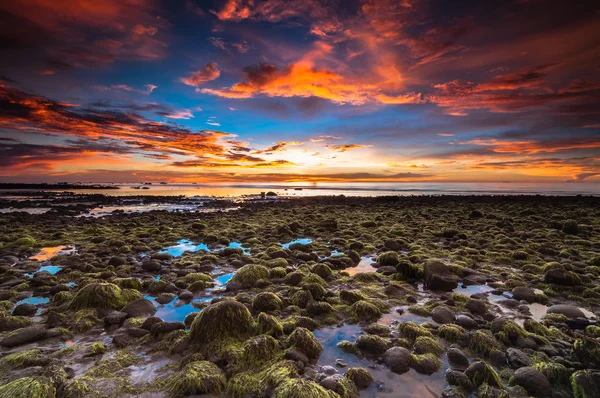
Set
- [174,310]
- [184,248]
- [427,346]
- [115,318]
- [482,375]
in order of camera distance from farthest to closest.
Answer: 1. [184,248]
2. [174,310]
3. [115,318]
4. [427,346]
5. [482,375]

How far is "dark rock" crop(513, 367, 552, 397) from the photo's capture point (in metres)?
3.97

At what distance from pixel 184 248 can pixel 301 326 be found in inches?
399

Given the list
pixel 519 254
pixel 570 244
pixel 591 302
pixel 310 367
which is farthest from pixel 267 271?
pixel 570 244

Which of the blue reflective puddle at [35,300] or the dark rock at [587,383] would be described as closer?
the dark rock at [587,383]

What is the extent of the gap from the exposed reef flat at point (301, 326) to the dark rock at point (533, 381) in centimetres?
2

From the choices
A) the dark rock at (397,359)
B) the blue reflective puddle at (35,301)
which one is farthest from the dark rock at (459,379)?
the blue reflective puddle at (35,301)

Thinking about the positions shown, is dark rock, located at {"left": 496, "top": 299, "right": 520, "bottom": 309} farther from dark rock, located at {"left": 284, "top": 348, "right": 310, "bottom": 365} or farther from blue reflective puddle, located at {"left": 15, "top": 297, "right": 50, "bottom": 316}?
blue reflective puddle, located at {"left": 15, "top": 297, "right": 50, "bottom": 316}

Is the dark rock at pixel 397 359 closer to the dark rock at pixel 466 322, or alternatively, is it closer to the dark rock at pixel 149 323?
the dark rock at pixel 466 322

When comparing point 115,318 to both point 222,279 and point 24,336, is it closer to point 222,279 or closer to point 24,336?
point 24,336

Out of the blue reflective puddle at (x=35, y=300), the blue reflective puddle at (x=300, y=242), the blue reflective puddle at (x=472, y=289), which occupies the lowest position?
the blue reflective puddle at (x=35, y=300)

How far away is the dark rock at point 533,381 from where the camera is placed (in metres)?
3.97

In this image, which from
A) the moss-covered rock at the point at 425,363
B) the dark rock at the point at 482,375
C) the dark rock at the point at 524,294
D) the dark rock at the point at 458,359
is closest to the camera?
the dark rock at the point at 482,375

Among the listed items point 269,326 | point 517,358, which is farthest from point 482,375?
point 269,326

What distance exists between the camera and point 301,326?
19.6 ft
